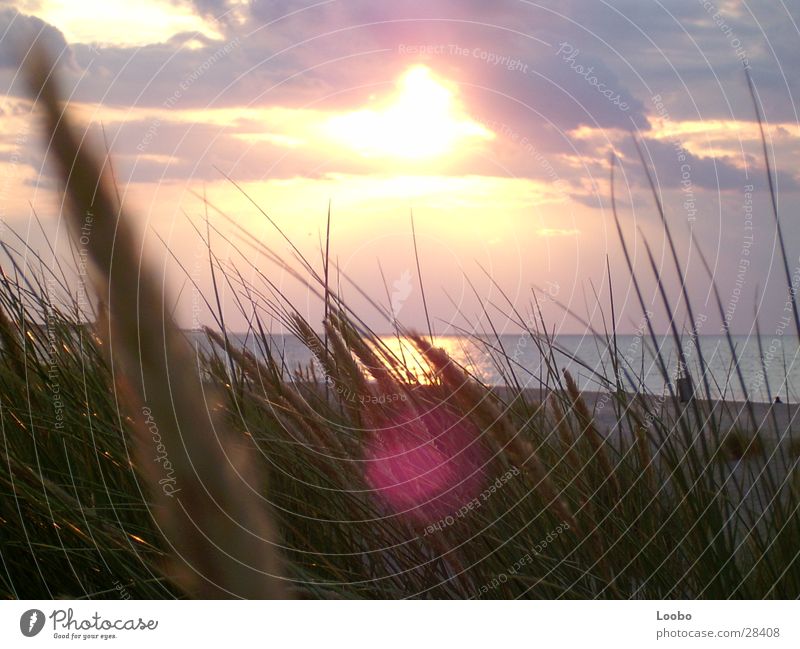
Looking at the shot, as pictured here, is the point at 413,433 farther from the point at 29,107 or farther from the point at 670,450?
the point at 29,107

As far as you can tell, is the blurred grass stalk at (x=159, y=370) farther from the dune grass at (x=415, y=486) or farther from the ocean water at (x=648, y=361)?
the ocean water at (x=648, y=361)

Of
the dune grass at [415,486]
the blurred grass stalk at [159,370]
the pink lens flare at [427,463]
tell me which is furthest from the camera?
the pink lens flare at [427,463]

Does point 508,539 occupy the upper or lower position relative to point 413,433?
lower

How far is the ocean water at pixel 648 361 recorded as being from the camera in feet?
4.92

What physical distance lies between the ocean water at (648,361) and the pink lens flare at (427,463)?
0.39 feet

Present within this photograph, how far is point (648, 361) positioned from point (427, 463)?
70 centimetres

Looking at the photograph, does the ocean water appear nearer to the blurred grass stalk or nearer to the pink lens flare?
the pink lens flare

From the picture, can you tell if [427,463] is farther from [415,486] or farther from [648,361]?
[648,361]

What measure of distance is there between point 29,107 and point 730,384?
146 cm

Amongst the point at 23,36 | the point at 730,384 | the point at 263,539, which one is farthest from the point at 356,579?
the point at 23,36

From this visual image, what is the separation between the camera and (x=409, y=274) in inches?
71.4

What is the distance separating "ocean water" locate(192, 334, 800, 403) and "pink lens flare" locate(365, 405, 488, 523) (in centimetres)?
12

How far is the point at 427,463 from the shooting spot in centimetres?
157

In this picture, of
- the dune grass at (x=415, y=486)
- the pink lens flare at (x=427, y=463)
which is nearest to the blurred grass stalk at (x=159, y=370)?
the dune grass at (x=415, y=486)
